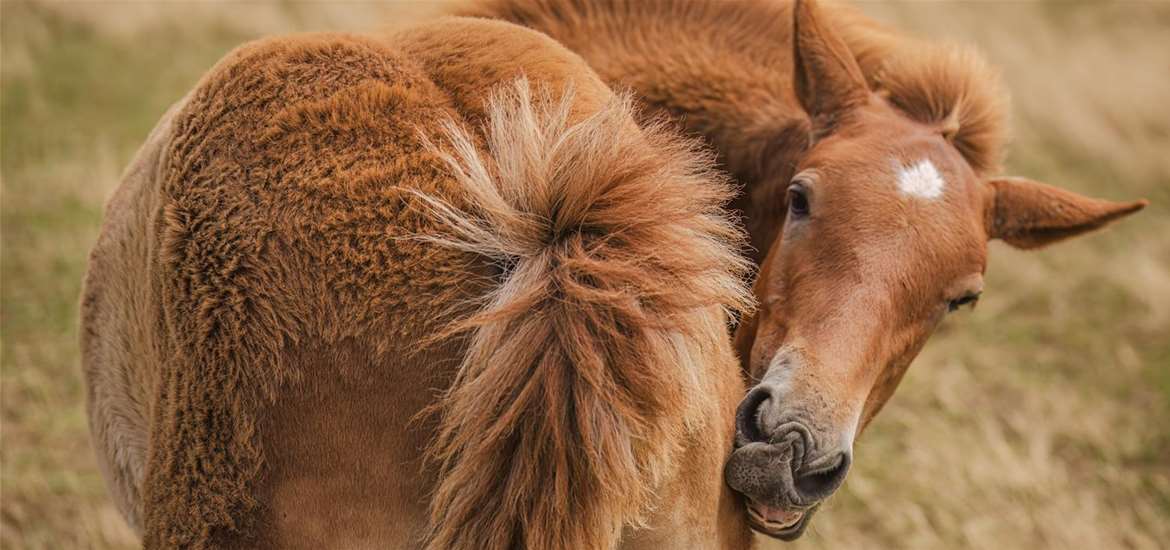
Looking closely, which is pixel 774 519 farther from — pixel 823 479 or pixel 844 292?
pixel 844 292

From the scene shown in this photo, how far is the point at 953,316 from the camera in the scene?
23.7 feet

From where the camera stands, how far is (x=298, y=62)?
207cm

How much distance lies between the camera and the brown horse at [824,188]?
7.99ft

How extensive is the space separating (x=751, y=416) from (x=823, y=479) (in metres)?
0.25

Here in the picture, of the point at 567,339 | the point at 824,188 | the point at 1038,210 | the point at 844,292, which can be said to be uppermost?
the point at 567,339

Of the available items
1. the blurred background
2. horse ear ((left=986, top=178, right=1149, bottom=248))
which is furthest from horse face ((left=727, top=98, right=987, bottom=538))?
the blurred background

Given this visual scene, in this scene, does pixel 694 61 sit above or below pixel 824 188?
above

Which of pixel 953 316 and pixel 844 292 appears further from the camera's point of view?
pixel 953 316

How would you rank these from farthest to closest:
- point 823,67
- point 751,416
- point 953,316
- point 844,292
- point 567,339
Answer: point 953,316, point 823,67, point 844,292, point 751,416, point 567,339

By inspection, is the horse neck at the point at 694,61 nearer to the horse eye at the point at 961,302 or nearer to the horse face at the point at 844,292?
→ the horse face at the point at 844,292

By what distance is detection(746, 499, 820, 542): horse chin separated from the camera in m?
2.36

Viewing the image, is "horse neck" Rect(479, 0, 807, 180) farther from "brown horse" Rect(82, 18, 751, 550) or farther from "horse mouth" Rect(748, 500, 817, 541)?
"brown horse" Rect(82, 18, 751, 550)

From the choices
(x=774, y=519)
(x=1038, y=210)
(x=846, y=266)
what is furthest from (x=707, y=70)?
(x=774, y=519)

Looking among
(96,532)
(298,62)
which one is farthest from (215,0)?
(298,62)
